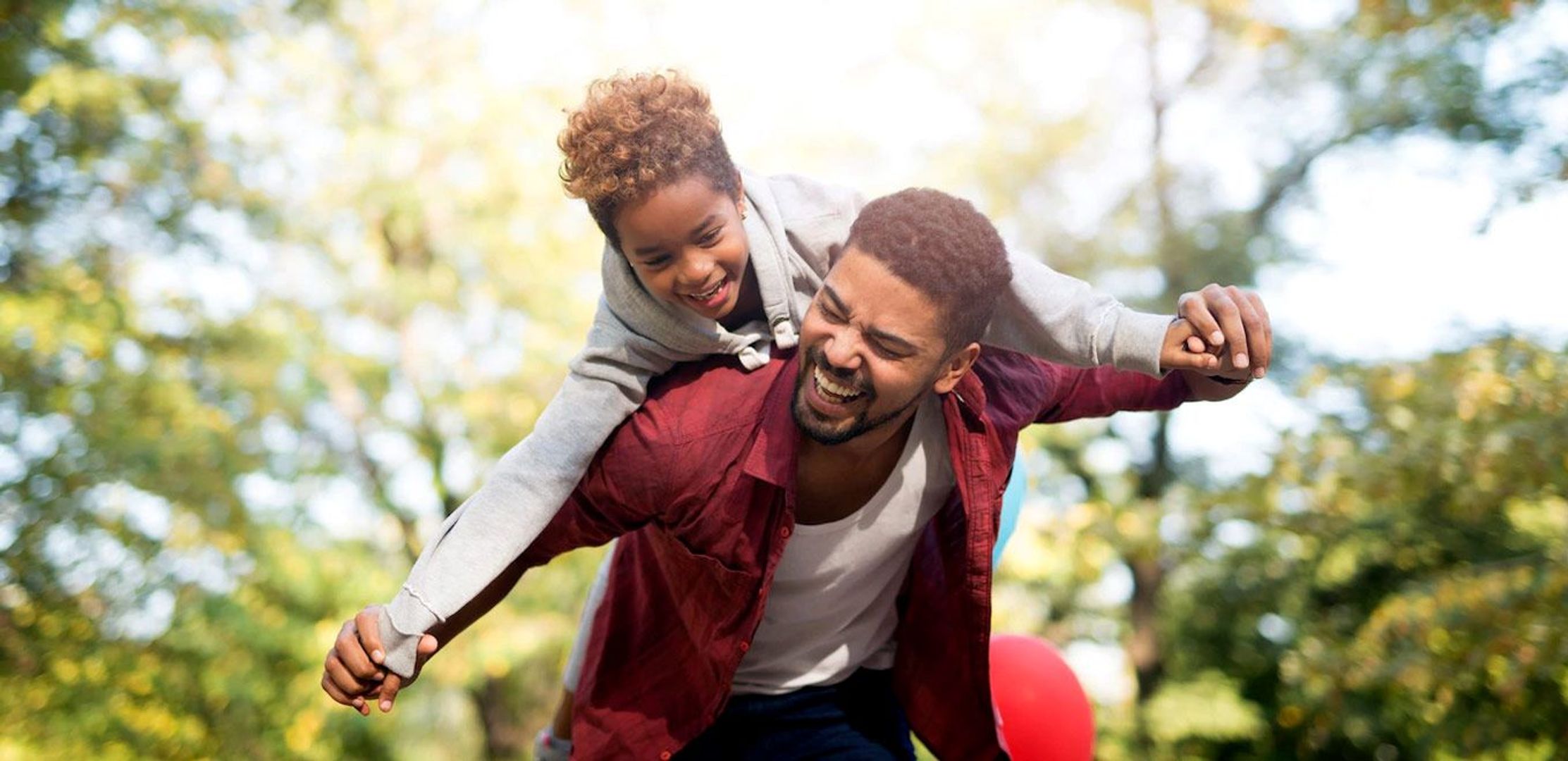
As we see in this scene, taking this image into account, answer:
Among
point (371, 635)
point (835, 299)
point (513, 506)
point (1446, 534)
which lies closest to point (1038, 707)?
point (835, 299)

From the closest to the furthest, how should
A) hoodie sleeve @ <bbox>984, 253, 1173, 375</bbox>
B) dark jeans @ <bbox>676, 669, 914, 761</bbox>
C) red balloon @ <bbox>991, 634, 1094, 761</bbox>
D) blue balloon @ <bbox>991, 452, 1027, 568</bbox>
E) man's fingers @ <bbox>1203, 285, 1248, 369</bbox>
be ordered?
1. man's fingers @ <bbox>1203, 285, 1248, 369</bbox>
2. hoodie sleeve @ <bbox>984, 253, 1173, 375</bbox>
3. dark jeans @ <bbox>676, 669, 914, 761</bbox>
4. blue balloon @ <bbox>991, 452, 1027, 568</bbox>
5. red balloon @ <bbox>991, 634, 1094, 761</bbox>

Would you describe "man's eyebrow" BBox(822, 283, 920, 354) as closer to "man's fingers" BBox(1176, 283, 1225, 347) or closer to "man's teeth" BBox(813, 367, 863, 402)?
"man's teeth" BBox(813, 367, 863, 402)

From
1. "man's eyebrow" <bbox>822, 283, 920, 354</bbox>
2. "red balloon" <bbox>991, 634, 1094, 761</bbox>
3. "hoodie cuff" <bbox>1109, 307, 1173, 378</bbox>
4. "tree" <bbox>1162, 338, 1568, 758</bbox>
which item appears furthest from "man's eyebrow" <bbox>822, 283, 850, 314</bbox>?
"tree" <bbox>1162, 338, 1568, 758</bbox>

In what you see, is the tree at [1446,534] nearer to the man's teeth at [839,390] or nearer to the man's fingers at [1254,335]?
the man's fingers at [1254,335]

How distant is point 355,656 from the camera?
2.20 metres

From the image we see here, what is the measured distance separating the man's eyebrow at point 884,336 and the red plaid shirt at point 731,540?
0.64 feet

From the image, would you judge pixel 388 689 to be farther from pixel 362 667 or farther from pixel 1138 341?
pixel 1138 341

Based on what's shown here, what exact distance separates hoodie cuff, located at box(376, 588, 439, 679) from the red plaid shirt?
213 millimetres

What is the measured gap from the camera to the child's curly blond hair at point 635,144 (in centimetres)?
228

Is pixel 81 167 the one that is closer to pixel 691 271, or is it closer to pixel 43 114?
pixel 43 114

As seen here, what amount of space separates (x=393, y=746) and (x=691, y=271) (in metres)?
11.4

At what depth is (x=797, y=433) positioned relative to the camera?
7.80 ft

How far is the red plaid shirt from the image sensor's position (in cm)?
236

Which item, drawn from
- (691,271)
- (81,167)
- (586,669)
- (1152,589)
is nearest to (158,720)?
(81,167)
